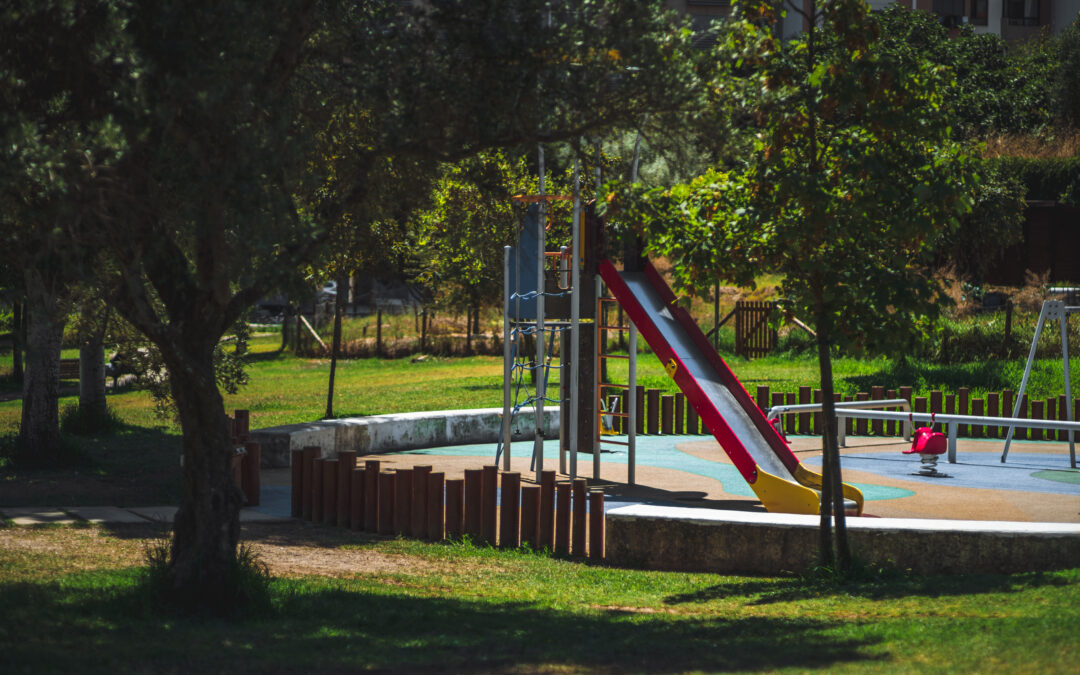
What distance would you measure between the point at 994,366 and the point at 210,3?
20.1 m

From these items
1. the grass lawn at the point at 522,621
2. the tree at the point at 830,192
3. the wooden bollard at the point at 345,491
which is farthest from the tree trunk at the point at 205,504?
the wooden bollard at the point at 345,491

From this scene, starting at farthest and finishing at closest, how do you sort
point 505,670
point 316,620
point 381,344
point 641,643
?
point 381,344 < point 316,620 < point 641,643 < point 505,670

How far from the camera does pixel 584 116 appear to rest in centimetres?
744

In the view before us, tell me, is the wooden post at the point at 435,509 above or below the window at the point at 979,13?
below

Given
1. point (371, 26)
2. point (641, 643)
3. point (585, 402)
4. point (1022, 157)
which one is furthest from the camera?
→ point (1022, 157)

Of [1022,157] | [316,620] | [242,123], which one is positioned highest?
[1022,157]

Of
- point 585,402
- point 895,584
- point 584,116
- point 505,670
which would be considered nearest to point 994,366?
point 585,402

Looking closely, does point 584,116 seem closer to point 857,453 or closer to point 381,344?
point 857,453

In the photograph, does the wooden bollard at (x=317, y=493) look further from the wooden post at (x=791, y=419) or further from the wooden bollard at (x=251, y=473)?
the wooden post at (x=791, y=419)

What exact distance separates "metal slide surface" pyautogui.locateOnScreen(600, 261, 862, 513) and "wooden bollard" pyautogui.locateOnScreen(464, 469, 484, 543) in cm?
282

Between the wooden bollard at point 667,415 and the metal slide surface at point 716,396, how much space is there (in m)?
5.06

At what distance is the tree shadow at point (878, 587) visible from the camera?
302 inches

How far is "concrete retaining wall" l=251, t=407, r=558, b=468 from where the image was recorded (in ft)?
47.0

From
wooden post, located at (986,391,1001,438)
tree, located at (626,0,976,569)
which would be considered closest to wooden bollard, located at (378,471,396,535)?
tree, located at (626,0,976,569)
